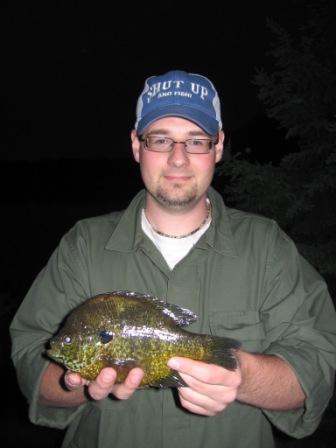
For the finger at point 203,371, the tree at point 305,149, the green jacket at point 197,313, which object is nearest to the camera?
the finger at point 203,371

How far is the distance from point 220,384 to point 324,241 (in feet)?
14.2

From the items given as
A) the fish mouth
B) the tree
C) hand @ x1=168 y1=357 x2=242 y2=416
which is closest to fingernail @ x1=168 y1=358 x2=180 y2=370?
hand @ x1=168 y1=357 x2=242 y2=416

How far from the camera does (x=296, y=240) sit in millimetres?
6090

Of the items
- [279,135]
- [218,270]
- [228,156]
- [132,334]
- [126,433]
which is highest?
[279,135]

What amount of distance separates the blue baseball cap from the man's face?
6 cm

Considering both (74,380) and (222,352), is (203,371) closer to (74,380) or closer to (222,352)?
(222,352)

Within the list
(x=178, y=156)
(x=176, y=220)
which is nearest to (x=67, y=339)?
(x=176, y=220)

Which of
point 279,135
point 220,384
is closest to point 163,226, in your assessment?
point 220,384

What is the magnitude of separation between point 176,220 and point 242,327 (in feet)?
2.59

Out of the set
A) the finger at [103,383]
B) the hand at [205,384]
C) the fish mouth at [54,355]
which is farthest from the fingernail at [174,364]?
the fish mouth at [54,355]

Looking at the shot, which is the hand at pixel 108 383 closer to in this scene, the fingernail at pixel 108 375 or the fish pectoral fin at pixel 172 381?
the fingernail at pixel 108 375

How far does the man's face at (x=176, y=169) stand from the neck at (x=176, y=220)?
75 mm

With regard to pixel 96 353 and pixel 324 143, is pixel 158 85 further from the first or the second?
pixel 324 143

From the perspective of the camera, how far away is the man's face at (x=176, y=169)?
8.89 feet
